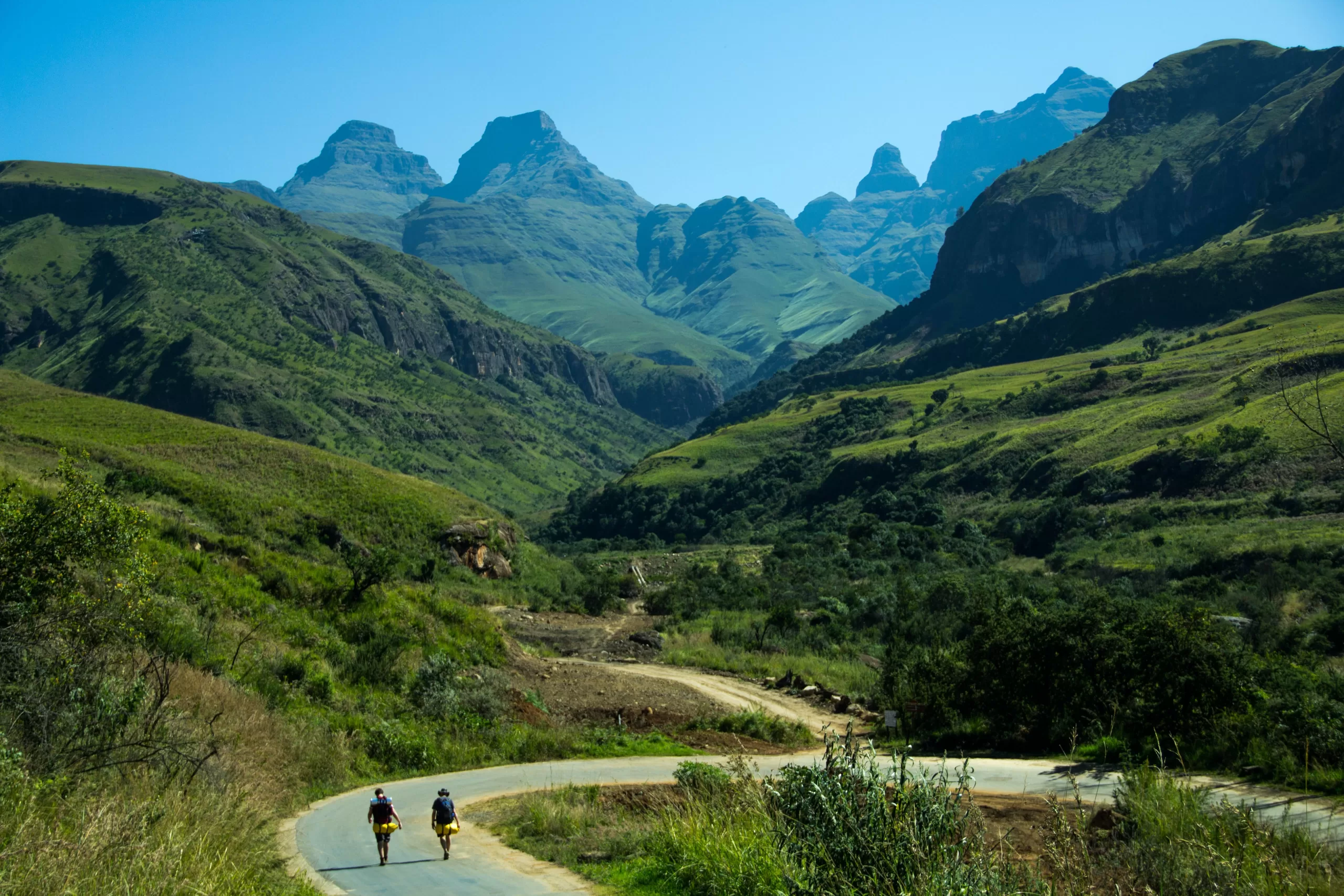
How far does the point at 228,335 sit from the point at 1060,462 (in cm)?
12119

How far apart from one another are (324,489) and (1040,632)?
3739 centimetres

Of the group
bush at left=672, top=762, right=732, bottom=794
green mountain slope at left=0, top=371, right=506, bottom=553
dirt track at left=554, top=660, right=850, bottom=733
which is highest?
green mountain slope at left=0, top=371, right=506, bottom=553

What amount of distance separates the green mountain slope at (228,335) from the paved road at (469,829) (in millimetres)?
113925

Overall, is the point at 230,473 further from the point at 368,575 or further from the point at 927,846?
the point at 927,846

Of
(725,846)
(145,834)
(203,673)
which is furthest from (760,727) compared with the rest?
(145,834)

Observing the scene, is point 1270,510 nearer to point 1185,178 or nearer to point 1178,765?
point 1178,765

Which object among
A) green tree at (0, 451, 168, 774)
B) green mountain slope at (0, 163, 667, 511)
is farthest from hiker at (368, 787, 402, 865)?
green mountain slope at (0, 163, 667, 511)

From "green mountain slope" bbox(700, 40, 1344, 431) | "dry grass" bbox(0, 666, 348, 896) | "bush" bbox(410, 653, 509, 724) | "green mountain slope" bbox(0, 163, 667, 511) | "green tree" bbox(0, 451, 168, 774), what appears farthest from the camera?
"green mountain slope" bbox(0, 163, 667, 511)

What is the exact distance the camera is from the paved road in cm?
1058

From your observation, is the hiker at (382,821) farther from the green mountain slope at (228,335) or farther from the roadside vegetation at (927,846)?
the green mountain slope at (228,335)

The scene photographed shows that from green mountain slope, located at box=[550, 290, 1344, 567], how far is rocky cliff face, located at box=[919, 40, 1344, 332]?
57.9 m

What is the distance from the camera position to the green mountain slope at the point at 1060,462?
5866 cm

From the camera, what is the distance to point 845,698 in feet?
84.4

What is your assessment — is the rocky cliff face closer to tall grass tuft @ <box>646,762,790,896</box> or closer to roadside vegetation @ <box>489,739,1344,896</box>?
roadside vegetation @ <box>489,739,1344,896</box>
